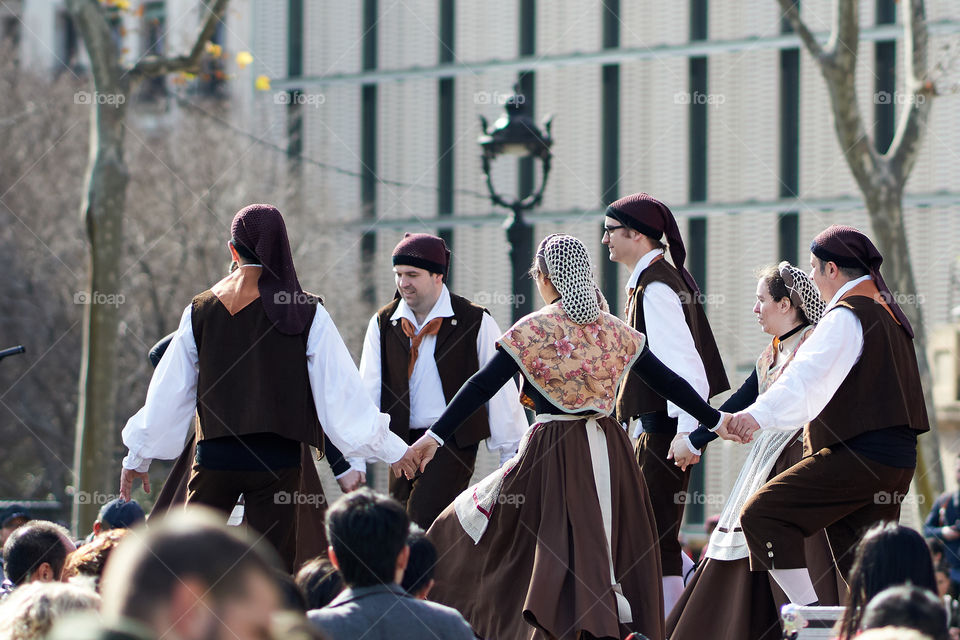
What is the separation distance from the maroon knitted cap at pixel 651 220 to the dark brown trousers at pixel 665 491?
Answer: 2.57 feet

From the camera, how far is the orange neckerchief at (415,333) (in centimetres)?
738

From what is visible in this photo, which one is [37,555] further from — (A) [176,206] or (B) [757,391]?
(A) [176,206]

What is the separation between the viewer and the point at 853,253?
580cm

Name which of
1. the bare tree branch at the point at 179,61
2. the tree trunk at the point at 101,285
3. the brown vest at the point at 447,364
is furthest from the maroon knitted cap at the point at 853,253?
the tree trunk at the point at 101,285

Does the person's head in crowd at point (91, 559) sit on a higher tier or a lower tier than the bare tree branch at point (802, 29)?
lower

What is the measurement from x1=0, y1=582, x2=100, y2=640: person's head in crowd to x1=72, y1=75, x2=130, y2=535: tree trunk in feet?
31.1

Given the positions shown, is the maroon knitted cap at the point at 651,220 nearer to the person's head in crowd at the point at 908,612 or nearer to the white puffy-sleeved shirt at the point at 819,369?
the white puffy-sleeved shirt at the point at 819,369

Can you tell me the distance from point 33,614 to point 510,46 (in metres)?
24.4

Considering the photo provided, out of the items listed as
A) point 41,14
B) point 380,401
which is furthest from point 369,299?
point 380,401

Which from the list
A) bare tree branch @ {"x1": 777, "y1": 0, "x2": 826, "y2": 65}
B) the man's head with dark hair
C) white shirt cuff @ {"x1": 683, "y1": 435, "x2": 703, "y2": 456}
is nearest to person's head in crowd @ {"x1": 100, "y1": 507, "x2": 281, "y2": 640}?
the man's head with dark hair

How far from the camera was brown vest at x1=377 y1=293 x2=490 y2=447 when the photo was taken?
7.31 metres

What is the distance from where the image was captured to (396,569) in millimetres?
3771

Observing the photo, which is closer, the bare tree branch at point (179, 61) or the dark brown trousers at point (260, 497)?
the dark brown trousers at point (260, 497)

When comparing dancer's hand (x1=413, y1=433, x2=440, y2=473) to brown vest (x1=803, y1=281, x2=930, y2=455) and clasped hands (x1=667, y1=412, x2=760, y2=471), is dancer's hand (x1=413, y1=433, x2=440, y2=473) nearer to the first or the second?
clasped hands (x1=667, y1=412, x2=760, y2=471)
